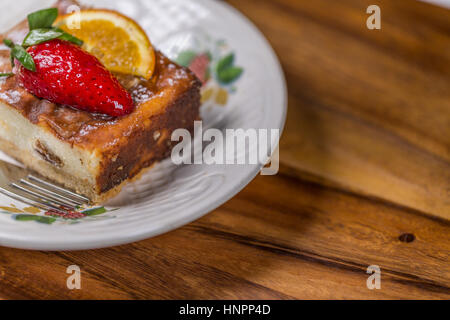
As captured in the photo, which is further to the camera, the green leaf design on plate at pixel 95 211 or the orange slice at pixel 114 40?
the orange slice at pixel 114 40

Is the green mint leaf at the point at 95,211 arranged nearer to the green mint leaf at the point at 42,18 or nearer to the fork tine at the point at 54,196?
the fork tine at the point at 54,196

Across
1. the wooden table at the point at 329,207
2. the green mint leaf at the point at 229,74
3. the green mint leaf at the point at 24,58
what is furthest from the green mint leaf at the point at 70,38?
the wooden table at the point at 329,207

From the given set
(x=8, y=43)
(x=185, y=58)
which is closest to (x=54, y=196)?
(x=8, y=43)

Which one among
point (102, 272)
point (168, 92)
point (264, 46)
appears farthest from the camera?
point (264, 46)

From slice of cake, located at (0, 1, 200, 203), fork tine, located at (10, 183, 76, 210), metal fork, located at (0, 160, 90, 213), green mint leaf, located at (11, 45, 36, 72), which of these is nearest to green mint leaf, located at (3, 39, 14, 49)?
slice of cake, located at (0, 1, 200, 203)

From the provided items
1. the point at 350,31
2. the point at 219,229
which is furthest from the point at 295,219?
the point at 350,31

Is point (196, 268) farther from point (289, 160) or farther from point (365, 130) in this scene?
point (365, 130)
